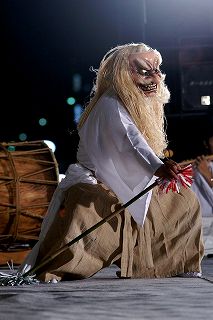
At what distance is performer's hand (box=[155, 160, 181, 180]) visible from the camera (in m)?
4.04

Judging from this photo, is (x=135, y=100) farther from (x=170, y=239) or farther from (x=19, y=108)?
(x=19, y=108)

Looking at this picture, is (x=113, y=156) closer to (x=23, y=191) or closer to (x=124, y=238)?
(x=124, y=238)

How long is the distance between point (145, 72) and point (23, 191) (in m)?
1.70

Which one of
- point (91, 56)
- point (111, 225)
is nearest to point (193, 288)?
point (111, 225)

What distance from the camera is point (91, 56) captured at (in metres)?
13.3

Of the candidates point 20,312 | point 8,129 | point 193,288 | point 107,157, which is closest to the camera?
point 20,312

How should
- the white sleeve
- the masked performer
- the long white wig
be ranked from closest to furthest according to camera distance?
the white sleeve < the masked performer < the long white wig

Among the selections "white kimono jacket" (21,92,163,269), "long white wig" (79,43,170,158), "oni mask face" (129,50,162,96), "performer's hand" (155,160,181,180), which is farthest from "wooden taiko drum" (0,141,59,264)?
"performer's hand" (155,160,181,180)

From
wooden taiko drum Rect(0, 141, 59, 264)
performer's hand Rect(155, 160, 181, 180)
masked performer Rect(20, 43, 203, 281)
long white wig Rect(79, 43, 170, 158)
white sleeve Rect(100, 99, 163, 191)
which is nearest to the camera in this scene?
performer's hand Rect(155, 160, 181, 180)

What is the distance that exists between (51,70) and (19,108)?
3.07 ft

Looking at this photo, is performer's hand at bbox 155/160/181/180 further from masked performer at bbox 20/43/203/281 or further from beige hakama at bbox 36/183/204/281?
beige hakama at bbox 36/183/204/281

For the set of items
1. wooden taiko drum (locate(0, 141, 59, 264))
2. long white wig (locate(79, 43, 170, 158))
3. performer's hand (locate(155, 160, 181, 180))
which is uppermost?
long white wig (locate(79, 43, 170, 158))

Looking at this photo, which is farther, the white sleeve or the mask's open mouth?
the mask's open mouth

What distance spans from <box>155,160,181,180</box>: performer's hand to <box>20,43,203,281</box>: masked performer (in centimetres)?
1
